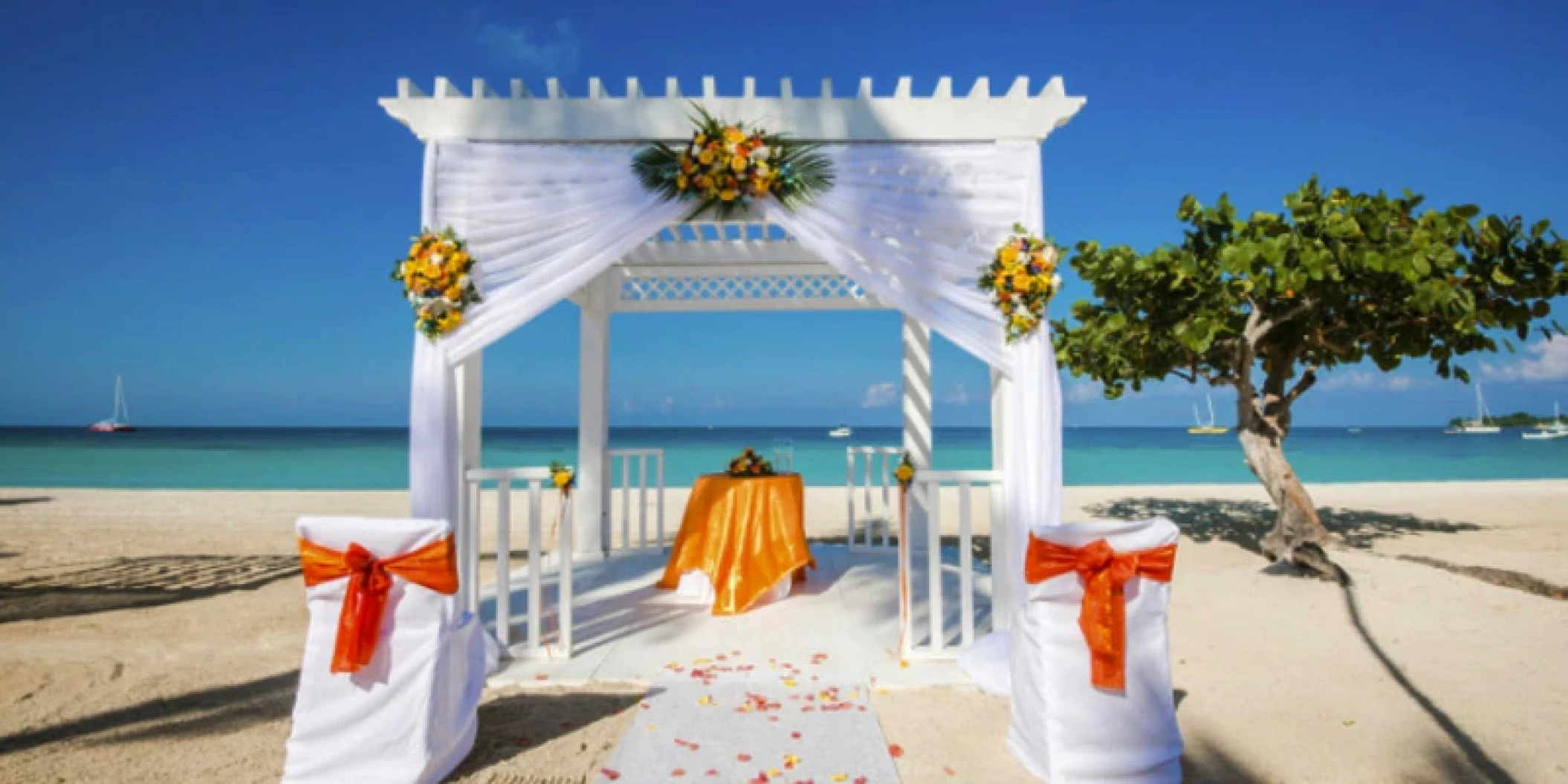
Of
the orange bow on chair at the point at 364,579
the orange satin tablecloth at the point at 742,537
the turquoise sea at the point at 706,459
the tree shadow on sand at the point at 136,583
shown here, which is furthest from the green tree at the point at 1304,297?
the turquoise sea at the point at 706,459

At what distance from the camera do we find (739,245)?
22.5 ft

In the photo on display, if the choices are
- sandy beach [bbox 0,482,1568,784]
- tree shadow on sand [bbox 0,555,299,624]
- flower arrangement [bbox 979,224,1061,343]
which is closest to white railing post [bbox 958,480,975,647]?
sandy beach [bbox 0,482,1568,784]

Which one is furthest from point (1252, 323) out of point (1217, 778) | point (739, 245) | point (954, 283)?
point (1217, 778)

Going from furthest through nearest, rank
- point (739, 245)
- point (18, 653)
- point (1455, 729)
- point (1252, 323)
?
point (739, 245) → point (1252, 323) → point (18, 653) → point (1455, 729)

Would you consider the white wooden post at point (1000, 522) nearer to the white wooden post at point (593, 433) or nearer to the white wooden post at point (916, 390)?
the white wooden post at point (916, 390)

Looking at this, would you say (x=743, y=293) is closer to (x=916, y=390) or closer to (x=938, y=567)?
(x=916, y=390)

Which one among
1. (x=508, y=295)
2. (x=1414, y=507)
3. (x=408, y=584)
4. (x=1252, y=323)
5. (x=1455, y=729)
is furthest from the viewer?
(x=1414, y=507)

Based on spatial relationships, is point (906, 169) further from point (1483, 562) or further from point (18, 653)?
point (1483, 562)

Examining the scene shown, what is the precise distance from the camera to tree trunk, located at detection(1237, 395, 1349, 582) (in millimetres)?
5805

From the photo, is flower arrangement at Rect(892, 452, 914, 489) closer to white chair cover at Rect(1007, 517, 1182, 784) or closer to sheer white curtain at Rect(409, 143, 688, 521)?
white chair cover at Rect(1007, 517, 1182, 784)

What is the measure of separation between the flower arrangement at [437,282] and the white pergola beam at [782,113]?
0.66 metres

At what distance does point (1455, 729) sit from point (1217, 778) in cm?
116

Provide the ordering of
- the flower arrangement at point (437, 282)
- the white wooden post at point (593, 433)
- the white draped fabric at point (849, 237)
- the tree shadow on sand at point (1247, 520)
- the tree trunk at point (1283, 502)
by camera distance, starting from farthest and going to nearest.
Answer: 1. the tree shadow on sand at point (1247, 520)
2. the white wooden post at point (593, 433)
3. the tree trunk at point (1283, 502)
4. the white draped fabric at point (849, 237)
5. the flower arrangement at point (437, 282)

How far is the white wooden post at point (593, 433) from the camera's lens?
7.04 metres
